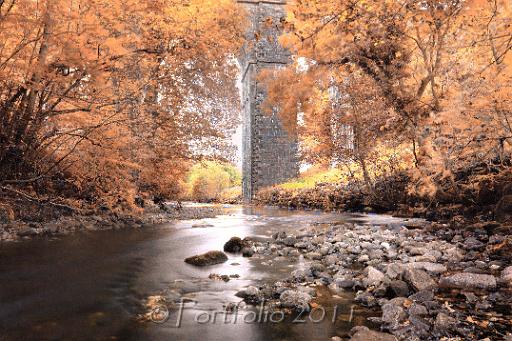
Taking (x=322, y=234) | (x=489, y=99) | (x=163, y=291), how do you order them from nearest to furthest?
(x=163, y=291) < (x=489, y=99) < (x=322, y=234)

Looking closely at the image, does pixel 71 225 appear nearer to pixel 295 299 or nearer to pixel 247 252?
pixel 247 252

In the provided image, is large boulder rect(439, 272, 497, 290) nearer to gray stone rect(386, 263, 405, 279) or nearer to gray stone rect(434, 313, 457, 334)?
gray stone rect(386, 263, 405, 279)

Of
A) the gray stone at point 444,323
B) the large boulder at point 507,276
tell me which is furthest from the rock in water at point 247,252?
the gray stone at point 444,323

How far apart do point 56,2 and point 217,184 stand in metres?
33.0

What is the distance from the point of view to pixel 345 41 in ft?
31.7

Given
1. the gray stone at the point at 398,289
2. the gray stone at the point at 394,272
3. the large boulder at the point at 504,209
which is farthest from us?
the large boulder at the point at 504,209

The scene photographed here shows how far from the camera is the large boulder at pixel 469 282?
12.5ft

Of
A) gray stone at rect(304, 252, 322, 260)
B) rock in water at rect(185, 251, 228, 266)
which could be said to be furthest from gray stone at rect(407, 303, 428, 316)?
rock in water at rect(185, 251, 228, 266)

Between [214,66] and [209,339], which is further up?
[214,66]

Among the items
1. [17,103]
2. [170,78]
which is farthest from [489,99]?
[170,78]

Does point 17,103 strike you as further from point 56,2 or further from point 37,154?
point 56,2

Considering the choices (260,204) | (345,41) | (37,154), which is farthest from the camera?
(260,204)

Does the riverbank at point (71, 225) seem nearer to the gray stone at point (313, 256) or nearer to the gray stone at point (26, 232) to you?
the gray stone at point (26, 232)

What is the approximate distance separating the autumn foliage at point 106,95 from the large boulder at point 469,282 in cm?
430
